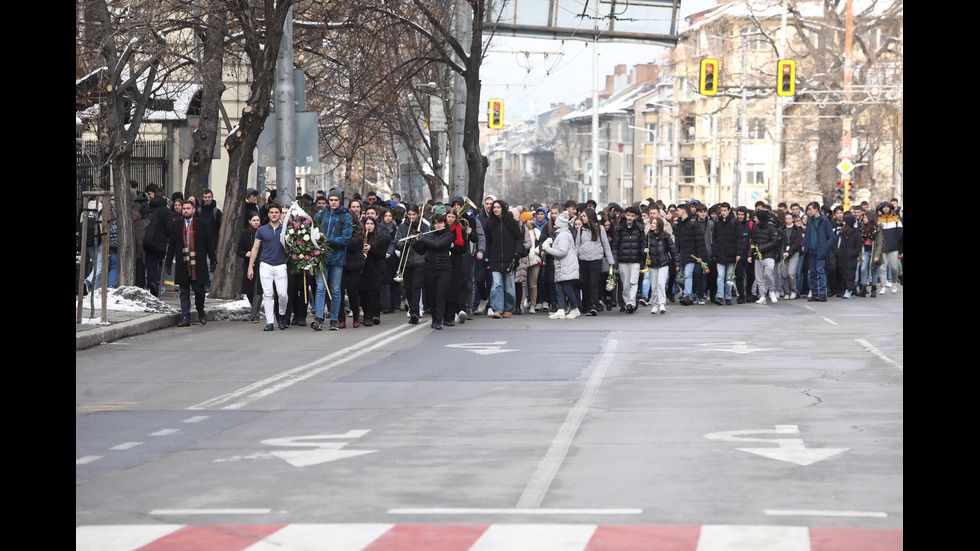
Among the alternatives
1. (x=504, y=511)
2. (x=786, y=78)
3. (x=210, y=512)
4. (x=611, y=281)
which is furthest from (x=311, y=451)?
(x=786, y=78)

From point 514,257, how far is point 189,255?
17.4 feet

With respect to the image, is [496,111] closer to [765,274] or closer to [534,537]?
[765,274]

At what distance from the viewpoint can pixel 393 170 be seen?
67500 millimetres

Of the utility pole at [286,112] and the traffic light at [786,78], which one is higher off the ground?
the traffic light at [786,78]

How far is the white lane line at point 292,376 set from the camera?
12.5 metres

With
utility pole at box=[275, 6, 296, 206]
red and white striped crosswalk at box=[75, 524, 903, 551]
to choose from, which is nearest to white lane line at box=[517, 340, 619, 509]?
red and white striped crosswalk at box=[75, 524, 903, 551]

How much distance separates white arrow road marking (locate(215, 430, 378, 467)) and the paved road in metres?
0.03

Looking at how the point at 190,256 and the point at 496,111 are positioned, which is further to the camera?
the point at 496,111

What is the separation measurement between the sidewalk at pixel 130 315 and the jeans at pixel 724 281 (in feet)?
30.5

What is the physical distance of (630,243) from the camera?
24719 mm

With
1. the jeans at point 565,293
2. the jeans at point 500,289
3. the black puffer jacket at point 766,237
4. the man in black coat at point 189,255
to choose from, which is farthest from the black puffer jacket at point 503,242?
the black puffer jacket at point 766,237

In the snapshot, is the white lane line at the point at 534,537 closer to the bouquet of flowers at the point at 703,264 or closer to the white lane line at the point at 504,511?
the white lane line at the point at 504,511

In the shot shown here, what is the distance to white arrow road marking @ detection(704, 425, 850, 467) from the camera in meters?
9.33
